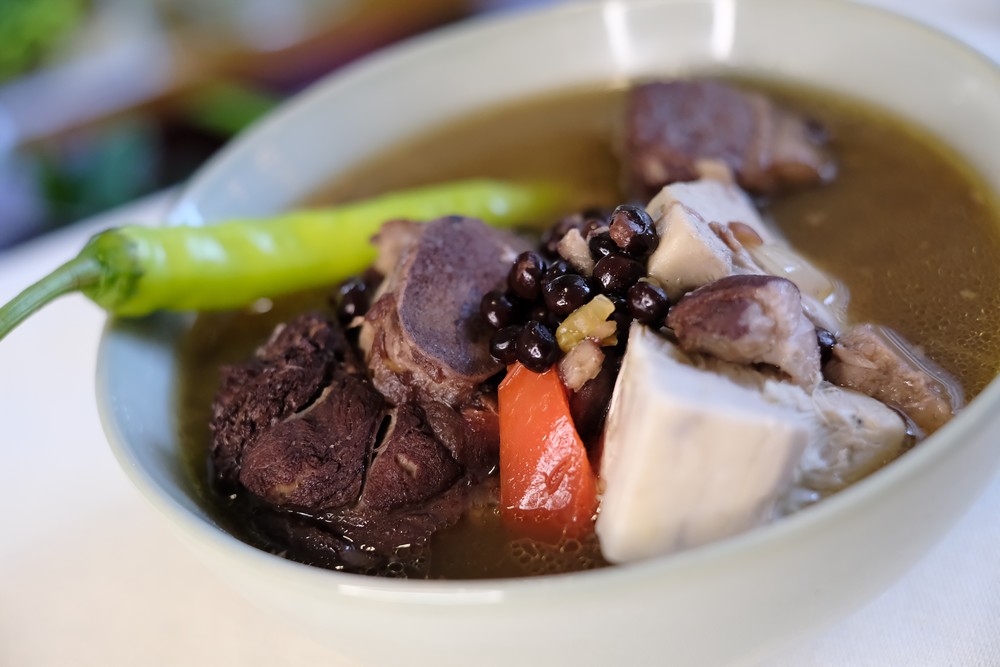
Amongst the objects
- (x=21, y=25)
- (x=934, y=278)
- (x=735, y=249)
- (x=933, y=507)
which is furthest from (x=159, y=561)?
(x=21, y=25)

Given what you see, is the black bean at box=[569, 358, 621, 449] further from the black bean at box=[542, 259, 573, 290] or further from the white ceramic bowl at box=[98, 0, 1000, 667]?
the white ceramic bowl at box=[98, 0, 1000, 667]

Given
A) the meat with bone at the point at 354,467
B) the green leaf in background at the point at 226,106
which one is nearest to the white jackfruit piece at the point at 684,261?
the meat with bone at the point at 354,467

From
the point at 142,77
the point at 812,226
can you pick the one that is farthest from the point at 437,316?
the point at 142,77

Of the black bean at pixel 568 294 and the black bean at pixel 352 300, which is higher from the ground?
the black bean at pixel 568 294

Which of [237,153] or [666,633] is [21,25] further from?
[666,633]

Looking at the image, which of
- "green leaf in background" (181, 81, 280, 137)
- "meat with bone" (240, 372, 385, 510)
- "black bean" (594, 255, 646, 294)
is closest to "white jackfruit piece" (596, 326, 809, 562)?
"black bean" (594, 255, 646, 294)

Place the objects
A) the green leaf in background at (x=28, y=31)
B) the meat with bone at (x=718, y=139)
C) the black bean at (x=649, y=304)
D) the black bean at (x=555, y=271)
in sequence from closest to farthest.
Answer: the black bean at (x=649, y=304)
the black bean at (x=555, y=271)
the meat with bone at (x=718, y=139)
the green leaf in background at (x=28, y=31)

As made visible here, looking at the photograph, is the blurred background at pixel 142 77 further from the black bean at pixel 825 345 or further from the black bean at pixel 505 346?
the black bean at pixel 825 345
